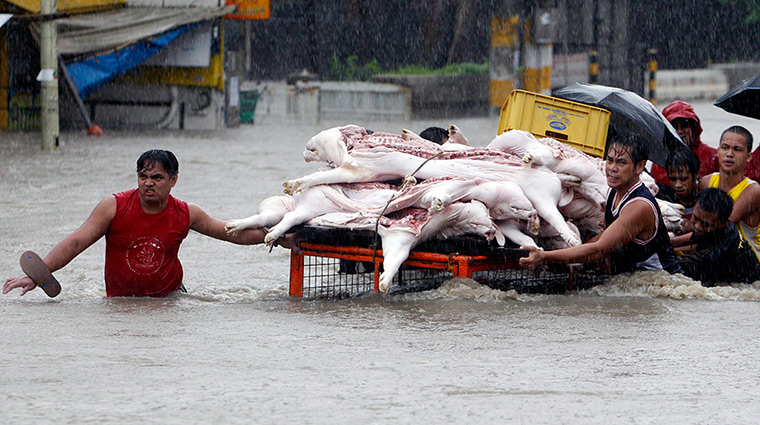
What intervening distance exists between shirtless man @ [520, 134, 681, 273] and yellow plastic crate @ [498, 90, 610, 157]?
0.99 m

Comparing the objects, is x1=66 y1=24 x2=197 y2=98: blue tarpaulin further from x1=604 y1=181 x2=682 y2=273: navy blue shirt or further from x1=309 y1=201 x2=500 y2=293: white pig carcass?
x1=604 y1=181 x2=682 y2=273: navy blue shirt

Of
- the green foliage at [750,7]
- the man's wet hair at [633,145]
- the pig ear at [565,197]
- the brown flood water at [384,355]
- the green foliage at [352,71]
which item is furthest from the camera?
the green foliage at [750,7]

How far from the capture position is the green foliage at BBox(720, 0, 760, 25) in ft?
→ 91.7

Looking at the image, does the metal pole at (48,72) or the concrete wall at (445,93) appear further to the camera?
the concrete wall at (445,93)

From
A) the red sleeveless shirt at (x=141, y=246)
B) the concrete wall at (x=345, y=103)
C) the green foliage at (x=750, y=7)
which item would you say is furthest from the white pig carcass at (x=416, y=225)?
the green foliage at (x=750, y=7)

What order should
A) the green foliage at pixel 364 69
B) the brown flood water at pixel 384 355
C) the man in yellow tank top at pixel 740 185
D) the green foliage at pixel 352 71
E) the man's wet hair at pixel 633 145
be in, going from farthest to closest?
the green foliage at pixel 352 71
the green foliage at pixel 364 69
the man in yellow tank top at pixel 740 185
the man's wet hair at pixel 633 145
the brown flood water at pixel 384 355

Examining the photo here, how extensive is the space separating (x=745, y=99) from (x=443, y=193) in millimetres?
3155

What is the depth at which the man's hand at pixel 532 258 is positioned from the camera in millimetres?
5578

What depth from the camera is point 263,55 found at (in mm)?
27703

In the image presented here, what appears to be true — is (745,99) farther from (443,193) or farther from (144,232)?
(144,232)

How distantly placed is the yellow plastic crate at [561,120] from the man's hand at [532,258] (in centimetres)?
154

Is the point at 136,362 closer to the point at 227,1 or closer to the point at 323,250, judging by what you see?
the point at 323,250

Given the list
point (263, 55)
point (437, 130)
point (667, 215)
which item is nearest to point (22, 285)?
point (437, 130)

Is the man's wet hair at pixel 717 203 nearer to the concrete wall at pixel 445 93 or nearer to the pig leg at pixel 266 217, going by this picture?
the pig leg at pixel 266 217
